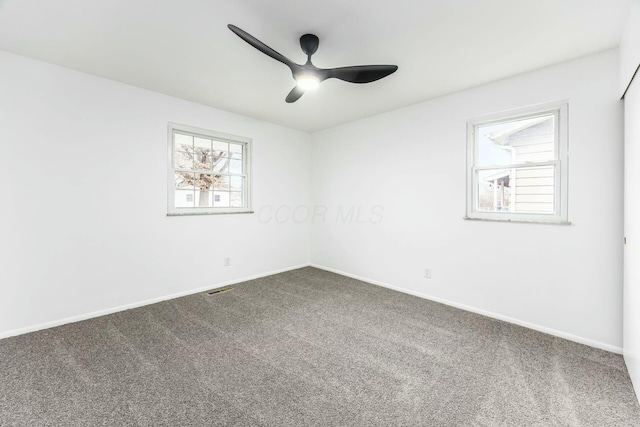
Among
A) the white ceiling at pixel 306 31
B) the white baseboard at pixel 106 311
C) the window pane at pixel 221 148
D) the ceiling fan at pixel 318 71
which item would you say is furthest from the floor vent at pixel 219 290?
the ceiling fan at pixel 318 71

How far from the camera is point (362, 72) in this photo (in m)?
2.10

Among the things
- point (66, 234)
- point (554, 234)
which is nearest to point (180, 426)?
point (66, 234)

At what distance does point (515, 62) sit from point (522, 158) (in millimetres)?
903

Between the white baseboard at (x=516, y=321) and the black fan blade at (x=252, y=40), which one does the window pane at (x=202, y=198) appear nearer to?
the black fan blade at (x=252, y=40)

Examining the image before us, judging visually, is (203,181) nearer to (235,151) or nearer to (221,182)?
(221,182)

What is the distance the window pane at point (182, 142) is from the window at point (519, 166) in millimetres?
3487

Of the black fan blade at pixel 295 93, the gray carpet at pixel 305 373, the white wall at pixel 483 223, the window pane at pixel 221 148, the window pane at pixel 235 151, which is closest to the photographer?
the gray carpet at pixel 305 373

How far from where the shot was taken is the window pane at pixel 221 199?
3.97 m

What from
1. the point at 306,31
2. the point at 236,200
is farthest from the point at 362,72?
the point at 236,200

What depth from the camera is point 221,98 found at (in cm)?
341

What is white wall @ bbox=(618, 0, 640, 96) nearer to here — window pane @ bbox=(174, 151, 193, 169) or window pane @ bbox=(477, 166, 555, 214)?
window pane @ bbox=(477, 166, 555, 214)

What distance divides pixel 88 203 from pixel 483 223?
13.7 ft

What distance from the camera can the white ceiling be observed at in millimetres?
1812

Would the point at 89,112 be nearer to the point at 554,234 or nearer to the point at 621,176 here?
the point at 554,234
